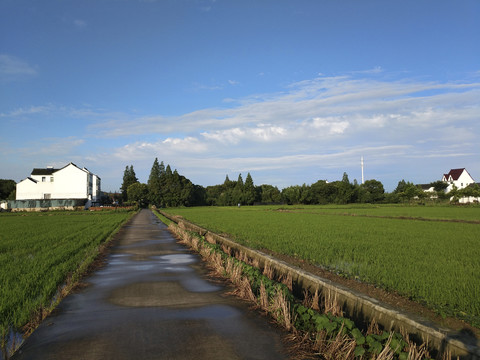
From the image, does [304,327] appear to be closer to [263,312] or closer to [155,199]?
→ [263,312]

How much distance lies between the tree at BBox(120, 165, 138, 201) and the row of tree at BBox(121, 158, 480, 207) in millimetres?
1948

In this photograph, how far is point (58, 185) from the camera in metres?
72.0

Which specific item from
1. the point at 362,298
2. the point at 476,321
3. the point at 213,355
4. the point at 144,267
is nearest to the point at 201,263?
the point at 144,267

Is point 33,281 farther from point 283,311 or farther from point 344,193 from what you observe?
point 344,193

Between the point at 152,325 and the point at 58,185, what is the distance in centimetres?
7646

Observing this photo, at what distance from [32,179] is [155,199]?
32.6 meters

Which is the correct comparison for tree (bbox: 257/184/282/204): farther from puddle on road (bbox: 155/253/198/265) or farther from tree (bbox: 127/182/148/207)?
puddle on road (bbox: 155/253/198/265)

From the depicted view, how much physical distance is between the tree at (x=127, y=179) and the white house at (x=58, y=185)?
43716 mm

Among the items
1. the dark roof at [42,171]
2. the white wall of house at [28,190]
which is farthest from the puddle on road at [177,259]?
the dark roof at [42,171]

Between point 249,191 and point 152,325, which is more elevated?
point 249,191

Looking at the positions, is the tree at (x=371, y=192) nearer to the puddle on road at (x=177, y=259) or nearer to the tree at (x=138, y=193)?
the tree at (x=138, y=193)

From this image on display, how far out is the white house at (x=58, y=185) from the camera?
230ft

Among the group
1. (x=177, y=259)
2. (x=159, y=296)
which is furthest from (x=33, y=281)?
(x=177, y=259)

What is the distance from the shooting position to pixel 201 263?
35.5 feet
